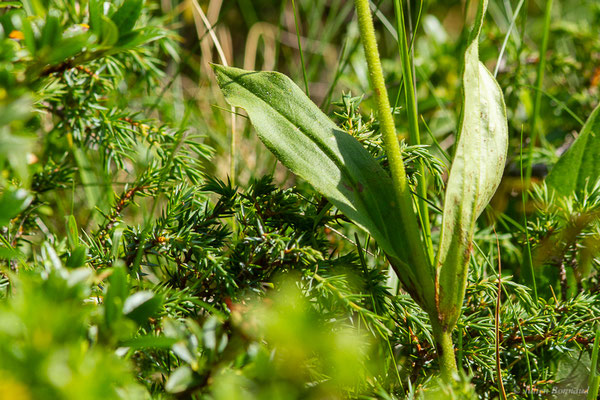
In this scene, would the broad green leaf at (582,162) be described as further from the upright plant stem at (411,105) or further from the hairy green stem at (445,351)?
the hairy green stem at (445,351)

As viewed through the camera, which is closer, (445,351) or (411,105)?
(445,351)

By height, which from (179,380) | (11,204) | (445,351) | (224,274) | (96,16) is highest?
(96,16)

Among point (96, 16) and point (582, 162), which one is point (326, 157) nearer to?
point (96, 16)

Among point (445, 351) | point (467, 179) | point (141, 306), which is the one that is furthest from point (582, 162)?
point (141, 306)

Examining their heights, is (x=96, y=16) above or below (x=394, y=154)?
above

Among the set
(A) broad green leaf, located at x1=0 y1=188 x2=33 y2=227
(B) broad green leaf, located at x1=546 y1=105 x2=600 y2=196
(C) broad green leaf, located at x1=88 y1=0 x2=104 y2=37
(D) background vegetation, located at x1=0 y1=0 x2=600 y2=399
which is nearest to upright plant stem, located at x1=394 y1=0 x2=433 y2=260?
(D) background vegetation, located at x1=0 y1=0 x2=600 y2=399

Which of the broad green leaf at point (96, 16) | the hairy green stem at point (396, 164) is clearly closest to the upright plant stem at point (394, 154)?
the hairy green stem at point (396, 164)
